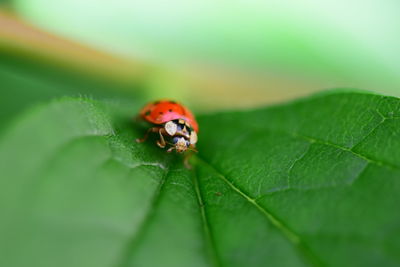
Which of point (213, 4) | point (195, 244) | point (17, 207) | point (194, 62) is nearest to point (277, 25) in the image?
point (213, 4)

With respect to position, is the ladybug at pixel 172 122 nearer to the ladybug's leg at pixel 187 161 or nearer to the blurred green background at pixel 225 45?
the ladybug's leg at pixel 187 161

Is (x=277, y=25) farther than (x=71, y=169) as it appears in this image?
Yes

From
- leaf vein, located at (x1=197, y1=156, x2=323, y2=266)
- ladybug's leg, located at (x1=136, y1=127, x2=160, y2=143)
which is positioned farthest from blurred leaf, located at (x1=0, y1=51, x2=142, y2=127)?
leaf vein, located at (x1=197, y1=156, x2=323, y2=266)

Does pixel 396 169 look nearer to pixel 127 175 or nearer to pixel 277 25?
pixel 127 175

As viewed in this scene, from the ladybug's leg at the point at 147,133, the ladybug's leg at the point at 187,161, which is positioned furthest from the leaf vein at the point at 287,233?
the ladybug's leg at the point at 147,133

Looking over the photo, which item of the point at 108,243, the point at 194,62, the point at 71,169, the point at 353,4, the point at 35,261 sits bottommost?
the point at 35,261

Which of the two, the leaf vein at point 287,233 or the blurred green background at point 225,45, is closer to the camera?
the leaf vein at point 287,233
